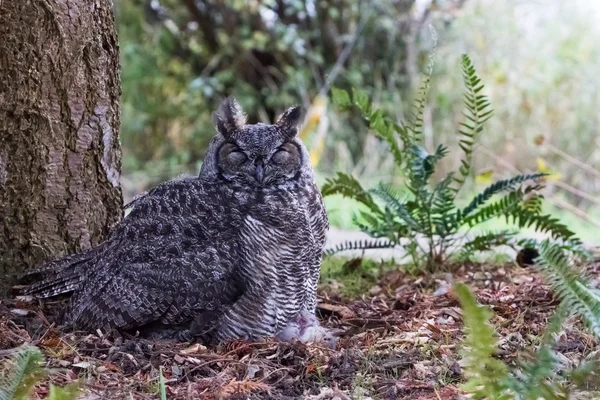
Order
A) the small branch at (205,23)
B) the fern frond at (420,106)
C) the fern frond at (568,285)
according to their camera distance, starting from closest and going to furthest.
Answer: the fern frond at (568,285)
the fern frond at (420,106)
the small branch at (205,23)

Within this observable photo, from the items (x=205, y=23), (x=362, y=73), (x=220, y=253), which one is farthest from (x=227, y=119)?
(x=205, y=23)

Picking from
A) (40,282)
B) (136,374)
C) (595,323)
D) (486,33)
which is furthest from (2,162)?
(486,33)

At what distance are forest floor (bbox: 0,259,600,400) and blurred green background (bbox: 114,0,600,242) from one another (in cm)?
578

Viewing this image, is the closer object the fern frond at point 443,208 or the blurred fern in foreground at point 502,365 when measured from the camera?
the blurred fern in foreground at point 502,365

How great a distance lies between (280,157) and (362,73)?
8630mm

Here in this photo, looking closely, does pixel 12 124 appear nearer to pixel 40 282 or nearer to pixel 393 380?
pixel 40 282

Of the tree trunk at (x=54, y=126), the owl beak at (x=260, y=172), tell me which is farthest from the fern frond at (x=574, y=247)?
the tree trunk at (x=54, y=126)

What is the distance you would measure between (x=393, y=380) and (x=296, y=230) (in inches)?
40.7

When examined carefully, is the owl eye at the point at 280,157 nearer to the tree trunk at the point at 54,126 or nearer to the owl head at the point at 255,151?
the owl head at the point at 255,151

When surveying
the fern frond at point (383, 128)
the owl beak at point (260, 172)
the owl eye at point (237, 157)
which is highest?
the fern frond at point (383, 128)

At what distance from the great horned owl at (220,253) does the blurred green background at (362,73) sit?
591 cm

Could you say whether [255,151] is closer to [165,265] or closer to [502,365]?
[165,265]

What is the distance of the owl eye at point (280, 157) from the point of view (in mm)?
3916

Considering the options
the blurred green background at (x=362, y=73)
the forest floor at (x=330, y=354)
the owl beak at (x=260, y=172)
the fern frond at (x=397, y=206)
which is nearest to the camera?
the forest floor at (x=330, y=354)
